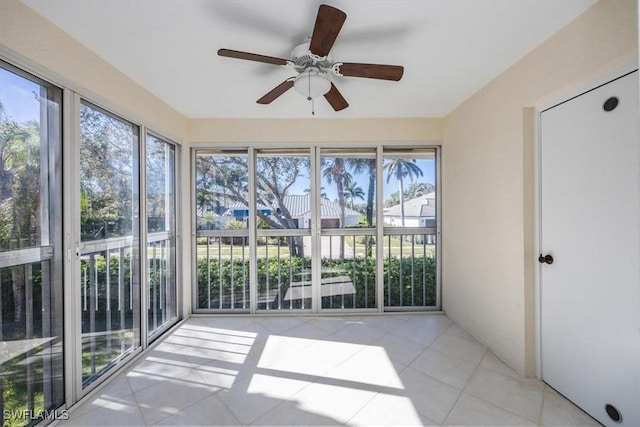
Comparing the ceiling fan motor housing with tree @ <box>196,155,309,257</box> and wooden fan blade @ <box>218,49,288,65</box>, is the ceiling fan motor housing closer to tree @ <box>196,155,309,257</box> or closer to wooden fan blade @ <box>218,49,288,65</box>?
wooden fan blade @ <box>218,49,288,65</box>

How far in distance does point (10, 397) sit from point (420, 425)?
2210 mm

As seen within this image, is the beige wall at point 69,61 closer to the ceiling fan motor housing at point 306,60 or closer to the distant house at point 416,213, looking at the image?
the ceiling fan motor housing at point 306,60

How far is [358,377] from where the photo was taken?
198 cm

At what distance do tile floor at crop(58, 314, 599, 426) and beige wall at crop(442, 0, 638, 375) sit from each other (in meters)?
0.32

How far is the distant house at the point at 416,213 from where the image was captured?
328 cm

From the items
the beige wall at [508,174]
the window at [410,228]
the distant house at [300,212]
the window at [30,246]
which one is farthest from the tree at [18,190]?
the beige wall at [508,174]

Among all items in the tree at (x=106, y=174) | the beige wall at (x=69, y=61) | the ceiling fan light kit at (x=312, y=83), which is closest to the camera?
the beige wall at (x=69, y=61)

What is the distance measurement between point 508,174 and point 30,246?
10.4ft

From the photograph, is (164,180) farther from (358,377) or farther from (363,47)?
(358,377)

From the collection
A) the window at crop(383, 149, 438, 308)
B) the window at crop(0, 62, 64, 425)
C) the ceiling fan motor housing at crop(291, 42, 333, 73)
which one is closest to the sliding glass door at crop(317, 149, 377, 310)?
the window at crop(383, 149, 438, 308)

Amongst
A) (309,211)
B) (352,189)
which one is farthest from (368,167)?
(309,211)

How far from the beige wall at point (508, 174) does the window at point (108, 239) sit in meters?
3.05

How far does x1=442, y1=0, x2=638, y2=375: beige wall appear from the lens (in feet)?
4.96

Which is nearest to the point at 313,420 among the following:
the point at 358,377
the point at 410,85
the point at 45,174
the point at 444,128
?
the point at 358,377
